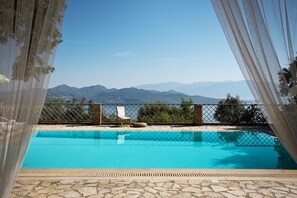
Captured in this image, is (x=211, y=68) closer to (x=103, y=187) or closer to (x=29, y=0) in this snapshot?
(x=103, y=187)

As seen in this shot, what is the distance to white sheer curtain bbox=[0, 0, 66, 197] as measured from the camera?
5.36ft

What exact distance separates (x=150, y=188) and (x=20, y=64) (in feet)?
8.27

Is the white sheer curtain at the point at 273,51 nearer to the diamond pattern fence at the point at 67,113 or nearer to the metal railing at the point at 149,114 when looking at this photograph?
the metal railing at the point at 149,114

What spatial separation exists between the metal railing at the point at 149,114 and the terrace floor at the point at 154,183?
5841 mm

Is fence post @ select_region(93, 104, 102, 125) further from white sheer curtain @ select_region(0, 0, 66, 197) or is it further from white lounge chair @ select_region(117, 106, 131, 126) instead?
white sheer curtain @ select_region(0, 0, 66, 197)

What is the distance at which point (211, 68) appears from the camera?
52.9 ft

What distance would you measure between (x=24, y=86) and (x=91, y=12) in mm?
7729

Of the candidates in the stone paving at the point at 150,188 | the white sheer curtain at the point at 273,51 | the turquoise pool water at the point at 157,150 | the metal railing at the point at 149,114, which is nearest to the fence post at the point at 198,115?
the metal railing at the point at 149,114

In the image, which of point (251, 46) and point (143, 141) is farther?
point (143, 141)

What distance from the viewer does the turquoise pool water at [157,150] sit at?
6027 millimetres

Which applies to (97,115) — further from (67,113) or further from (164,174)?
(164,174)

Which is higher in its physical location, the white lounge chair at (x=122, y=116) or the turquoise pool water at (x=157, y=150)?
the white lounge chair at (x=122, y=116)

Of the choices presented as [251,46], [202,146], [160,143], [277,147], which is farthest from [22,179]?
[277,147]

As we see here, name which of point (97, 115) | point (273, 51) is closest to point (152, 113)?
point (97, 115)
